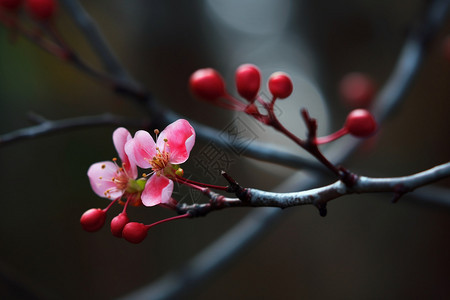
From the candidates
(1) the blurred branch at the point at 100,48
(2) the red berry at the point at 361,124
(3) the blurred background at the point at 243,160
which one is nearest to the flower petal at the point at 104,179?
(2) the red berry at the point at 361,124

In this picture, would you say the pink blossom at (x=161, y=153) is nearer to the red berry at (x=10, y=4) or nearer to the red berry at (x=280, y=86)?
the red berry at (x=280, y=86)

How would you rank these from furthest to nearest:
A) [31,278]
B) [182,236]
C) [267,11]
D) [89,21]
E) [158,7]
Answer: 1. [267,11]
2. [158,7]
3. [182,236]
4. [31,278]
5. [89,21]

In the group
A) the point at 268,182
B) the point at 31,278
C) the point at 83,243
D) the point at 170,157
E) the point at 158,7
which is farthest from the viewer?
the point at 268,182

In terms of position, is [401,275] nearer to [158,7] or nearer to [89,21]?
[89,21]

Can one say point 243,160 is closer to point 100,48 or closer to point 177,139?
point 100,48

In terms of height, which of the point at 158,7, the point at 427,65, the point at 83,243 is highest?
the point at 158,7

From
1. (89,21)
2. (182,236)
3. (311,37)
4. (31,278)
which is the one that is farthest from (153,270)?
(311,37)

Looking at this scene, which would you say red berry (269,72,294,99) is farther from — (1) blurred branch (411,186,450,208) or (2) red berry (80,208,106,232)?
(1) blurred branch (411,186,450,208)
